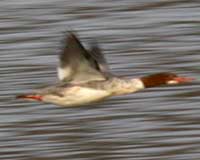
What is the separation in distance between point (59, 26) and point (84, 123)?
360 cm

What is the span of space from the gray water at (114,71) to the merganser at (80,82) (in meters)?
0.47

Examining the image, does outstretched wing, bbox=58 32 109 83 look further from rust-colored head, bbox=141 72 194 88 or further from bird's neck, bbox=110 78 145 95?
rust-colored head, bbox=141 72 194 88

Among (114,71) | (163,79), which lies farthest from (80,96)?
(114,71)

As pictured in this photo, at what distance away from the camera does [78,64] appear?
13.8 meters

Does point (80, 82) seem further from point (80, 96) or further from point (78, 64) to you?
point (80, 96)

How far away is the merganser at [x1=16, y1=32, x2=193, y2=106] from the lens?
1362 cm

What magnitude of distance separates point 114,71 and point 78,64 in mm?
4102

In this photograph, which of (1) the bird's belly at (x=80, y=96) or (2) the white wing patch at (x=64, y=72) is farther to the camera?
Result: (2) the white wing patch at (x=64, y=72)

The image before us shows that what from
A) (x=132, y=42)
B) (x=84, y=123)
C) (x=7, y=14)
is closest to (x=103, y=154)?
(x=84, y=123)

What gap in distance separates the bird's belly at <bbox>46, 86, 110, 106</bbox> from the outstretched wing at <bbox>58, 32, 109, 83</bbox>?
0.21 m

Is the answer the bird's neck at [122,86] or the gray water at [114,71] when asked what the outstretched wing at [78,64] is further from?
the gray water at [114,71]

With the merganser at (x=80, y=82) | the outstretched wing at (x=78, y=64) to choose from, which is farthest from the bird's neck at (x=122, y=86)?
the outstretched wing at (x=78, y=64)

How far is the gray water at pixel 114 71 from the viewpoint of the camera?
16.2m

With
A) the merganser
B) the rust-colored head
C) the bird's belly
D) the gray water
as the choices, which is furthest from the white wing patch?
the rust-colored head
